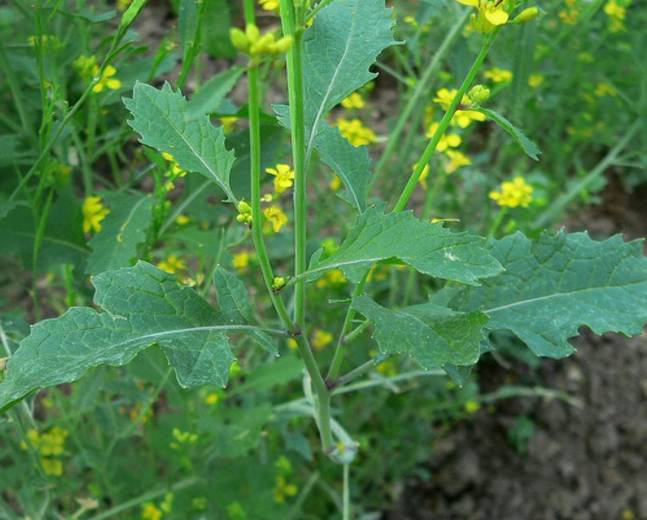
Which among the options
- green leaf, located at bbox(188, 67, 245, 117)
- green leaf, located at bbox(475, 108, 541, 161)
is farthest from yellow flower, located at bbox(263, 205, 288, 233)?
green leaf, located at bbox(188, 67, 245, 117)

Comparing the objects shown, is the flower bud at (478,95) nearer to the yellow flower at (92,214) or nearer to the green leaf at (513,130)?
the green leaf at (513,130)

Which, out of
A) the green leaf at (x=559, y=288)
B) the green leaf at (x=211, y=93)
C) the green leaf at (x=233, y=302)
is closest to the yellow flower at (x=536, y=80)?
the green leaf at (x=559, y=288)

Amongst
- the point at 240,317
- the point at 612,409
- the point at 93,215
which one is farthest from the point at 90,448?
the point at 612,409

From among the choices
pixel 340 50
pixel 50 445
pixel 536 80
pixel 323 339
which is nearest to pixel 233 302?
pixel 340 50

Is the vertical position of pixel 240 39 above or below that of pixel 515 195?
above

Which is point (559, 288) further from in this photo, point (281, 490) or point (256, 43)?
point (281, 490)

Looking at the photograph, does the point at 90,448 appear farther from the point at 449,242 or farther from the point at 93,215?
the point at 449,242
